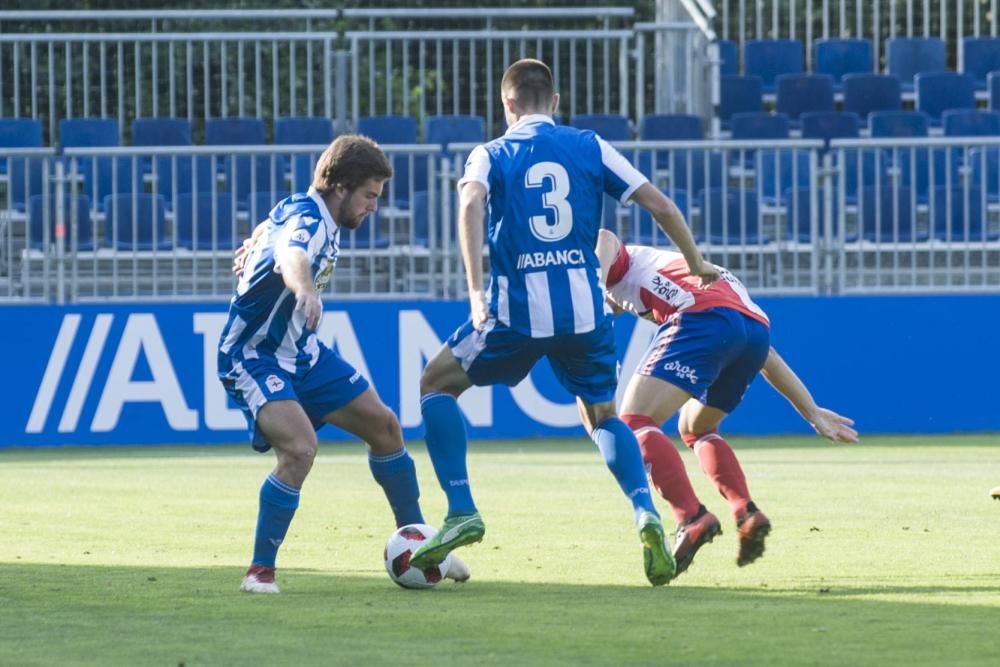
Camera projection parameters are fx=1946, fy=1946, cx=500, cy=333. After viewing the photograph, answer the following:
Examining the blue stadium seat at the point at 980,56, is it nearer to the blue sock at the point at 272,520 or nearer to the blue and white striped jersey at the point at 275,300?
the blue and white striped jersey at the point at 275,300

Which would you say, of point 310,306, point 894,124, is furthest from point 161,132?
point 310,306

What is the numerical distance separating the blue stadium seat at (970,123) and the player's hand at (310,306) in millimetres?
13238

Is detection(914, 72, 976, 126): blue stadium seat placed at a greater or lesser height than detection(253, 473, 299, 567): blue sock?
greater

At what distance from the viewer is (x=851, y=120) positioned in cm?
1894

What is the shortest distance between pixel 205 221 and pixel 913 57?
29.6 feet

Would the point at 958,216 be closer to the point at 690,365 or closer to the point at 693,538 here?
the point at 690,365

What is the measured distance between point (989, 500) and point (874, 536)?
1877 millimetres

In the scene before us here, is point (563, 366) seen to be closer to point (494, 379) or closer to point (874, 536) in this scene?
point (494, 379)

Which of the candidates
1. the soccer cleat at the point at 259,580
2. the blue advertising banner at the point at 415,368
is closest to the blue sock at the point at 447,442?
the soccer cleat at the point at 259,580

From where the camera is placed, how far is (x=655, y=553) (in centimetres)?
711

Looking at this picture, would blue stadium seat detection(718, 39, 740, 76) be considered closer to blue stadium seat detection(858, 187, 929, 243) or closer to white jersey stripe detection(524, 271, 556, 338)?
blue stadium seat detection(858, 187, 929, 243)

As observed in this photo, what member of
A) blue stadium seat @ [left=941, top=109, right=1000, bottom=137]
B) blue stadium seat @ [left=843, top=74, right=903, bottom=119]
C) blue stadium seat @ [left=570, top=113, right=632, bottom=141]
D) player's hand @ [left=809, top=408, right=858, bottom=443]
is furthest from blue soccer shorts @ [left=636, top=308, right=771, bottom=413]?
blue stadium seat @ [left=843, top=74, right=903, bottom=119]

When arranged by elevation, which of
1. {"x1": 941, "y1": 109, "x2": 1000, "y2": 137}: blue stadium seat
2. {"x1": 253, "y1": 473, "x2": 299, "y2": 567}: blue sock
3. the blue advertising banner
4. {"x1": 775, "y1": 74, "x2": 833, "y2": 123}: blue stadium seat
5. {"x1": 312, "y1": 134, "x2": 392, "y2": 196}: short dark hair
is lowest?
the blue advertising banner

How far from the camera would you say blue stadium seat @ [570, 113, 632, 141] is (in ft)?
60.4
